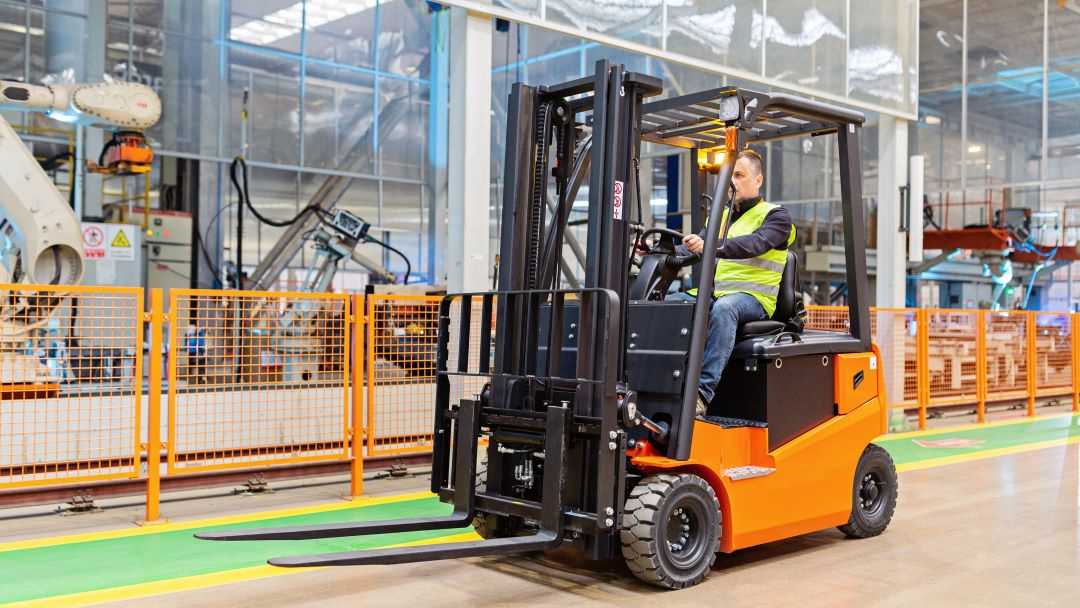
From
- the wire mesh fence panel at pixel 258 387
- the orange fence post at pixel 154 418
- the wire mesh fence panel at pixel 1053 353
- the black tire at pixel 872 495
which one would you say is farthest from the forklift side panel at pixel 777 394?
the wire mesh fence panel at pixel 1053 353

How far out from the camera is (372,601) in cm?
482

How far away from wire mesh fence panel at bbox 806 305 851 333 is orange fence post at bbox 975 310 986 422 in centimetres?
299

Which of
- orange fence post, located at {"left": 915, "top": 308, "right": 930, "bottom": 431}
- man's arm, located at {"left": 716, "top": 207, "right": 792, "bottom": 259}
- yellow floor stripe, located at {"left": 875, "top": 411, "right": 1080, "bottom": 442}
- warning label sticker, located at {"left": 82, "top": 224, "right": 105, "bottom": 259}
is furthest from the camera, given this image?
warning label sticker, located at {"left": 82, "top": 224, "right": 105, "bottom": 259}

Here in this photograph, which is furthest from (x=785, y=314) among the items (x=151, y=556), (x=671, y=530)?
(x=151, y=556)

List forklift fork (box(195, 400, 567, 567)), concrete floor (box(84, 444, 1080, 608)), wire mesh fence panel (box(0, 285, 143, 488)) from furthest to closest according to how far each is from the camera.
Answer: wire mesh fence panel (box(0, 285, 143, 488)) < concrete floor (box(84, 444, 1080, 608)) < forklift fork (box(195, 400, 567, 567))

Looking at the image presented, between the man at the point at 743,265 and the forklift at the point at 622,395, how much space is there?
127 millimetres

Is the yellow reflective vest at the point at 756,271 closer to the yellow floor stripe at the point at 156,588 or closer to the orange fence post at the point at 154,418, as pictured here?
the yellow floor stripe at the point at 156,588

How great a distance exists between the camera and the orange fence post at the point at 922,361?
12.5 m

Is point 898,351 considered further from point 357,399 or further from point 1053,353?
point 357,399

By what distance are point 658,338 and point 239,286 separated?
1188cm

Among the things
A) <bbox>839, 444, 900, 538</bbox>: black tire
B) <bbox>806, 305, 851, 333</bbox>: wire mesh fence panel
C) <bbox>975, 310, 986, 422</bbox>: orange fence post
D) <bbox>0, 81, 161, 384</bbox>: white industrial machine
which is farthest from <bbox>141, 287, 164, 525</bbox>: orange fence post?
<bbox>975, 310, 986, 422</bbox>: orange fence post

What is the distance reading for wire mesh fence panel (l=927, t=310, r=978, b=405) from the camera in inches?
505

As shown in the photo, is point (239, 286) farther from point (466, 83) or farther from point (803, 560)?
point (803, 560)

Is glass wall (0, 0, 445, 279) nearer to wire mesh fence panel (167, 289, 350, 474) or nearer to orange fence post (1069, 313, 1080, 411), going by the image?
wire mesh fence panel (167, 289, 350, 474)
